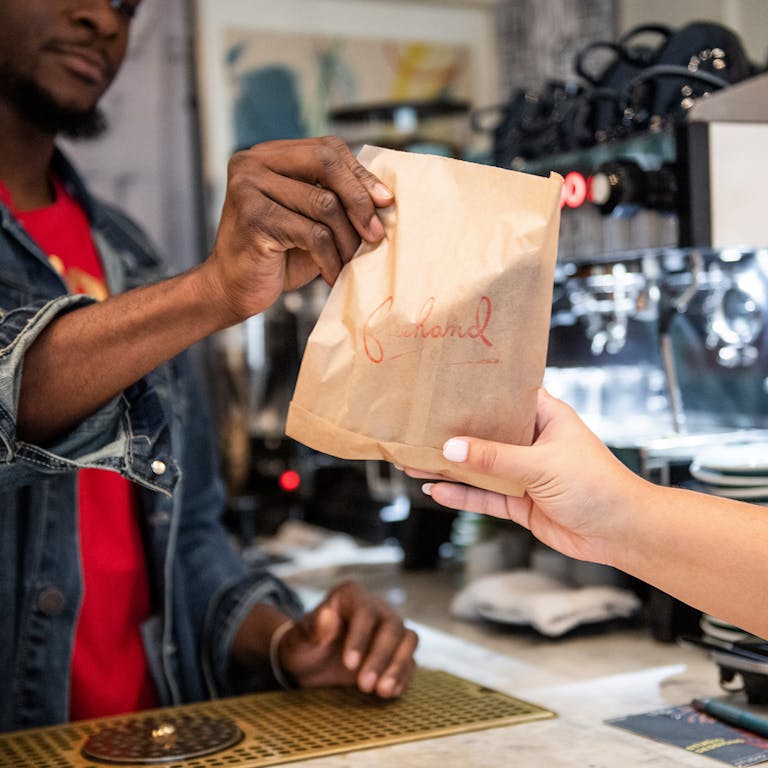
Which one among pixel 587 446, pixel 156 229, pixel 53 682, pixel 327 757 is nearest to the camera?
pixel 587 446

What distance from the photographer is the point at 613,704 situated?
4.33ft

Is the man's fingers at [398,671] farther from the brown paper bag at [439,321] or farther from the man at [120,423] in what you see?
the brown paper bag at [439,321]

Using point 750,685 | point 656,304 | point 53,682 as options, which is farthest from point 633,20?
point 53,682

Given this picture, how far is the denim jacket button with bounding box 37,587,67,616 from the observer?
4.56 feet

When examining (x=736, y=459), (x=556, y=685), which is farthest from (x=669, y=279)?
(x=556, y=685)

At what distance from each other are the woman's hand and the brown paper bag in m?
0.02

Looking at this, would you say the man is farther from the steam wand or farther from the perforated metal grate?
the steam wand

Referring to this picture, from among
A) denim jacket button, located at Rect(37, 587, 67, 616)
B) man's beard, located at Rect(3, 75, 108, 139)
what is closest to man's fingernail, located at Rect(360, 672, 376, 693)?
denim jacket button, located at Rect(37, 587, 67, 616)

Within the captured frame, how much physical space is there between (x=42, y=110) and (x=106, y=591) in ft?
2.12

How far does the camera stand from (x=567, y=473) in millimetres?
958

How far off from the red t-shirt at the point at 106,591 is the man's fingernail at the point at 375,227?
0.66 meters

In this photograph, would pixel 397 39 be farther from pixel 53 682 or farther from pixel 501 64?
pixel 53 682

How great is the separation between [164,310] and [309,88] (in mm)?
2120

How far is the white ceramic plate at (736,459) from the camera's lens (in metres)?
1.44
